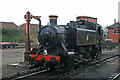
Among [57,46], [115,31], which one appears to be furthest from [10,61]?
[115,31]

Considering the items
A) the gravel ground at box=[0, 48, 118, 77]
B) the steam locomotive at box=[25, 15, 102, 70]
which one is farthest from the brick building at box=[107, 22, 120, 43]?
the steam locomotive at box=[25, 15, 102, 70]

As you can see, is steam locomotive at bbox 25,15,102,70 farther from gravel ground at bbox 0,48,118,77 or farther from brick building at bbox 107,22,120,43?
brick building at bbox 107,22,120,43

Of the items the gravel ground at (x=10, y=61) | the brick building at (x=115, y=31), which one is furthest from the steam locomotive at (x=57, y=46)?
the brick building at (x=115, y=31)

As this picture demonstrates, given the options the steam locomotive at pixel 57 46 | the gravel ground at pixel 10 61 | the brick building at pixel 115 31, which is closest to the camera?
the steam locomotive at pixel 57 46

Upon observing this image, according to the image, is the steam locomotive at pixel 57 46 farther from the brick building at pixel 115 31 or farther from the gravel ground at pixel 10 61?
the brick building at pixel 115 31

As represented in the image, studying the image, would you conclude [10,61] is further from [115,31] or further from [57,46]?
[115,31]

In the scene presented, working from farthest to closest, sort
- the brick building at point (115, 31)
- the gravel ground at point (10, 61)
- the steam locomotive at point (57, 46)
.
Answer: the brick building at point (115, 31) → the gravel ground at point (10, 61) → the steam locomotive at point (57, 46)

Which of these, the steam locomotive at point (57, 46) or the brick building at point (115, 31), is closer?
the steam locomotive at point (57, 46)

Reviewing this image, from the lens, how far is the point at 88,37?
11.2 meters

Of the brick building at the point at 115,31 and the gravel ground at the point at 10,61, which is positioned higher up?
the brick building at the point at 115,31

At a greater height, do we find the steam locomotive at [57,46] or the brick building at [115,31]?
the brick building at [115,31]

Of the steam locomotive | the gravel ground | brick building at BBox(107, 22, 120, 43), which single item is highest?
brick building at BBox(107, 22, 120, 43)

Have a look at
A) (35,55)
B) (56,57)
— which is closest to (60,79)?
(56,57)

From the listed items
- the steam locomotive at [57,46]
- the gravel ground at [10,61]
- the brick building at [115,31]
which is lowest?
the gravel ground at [10,61]
